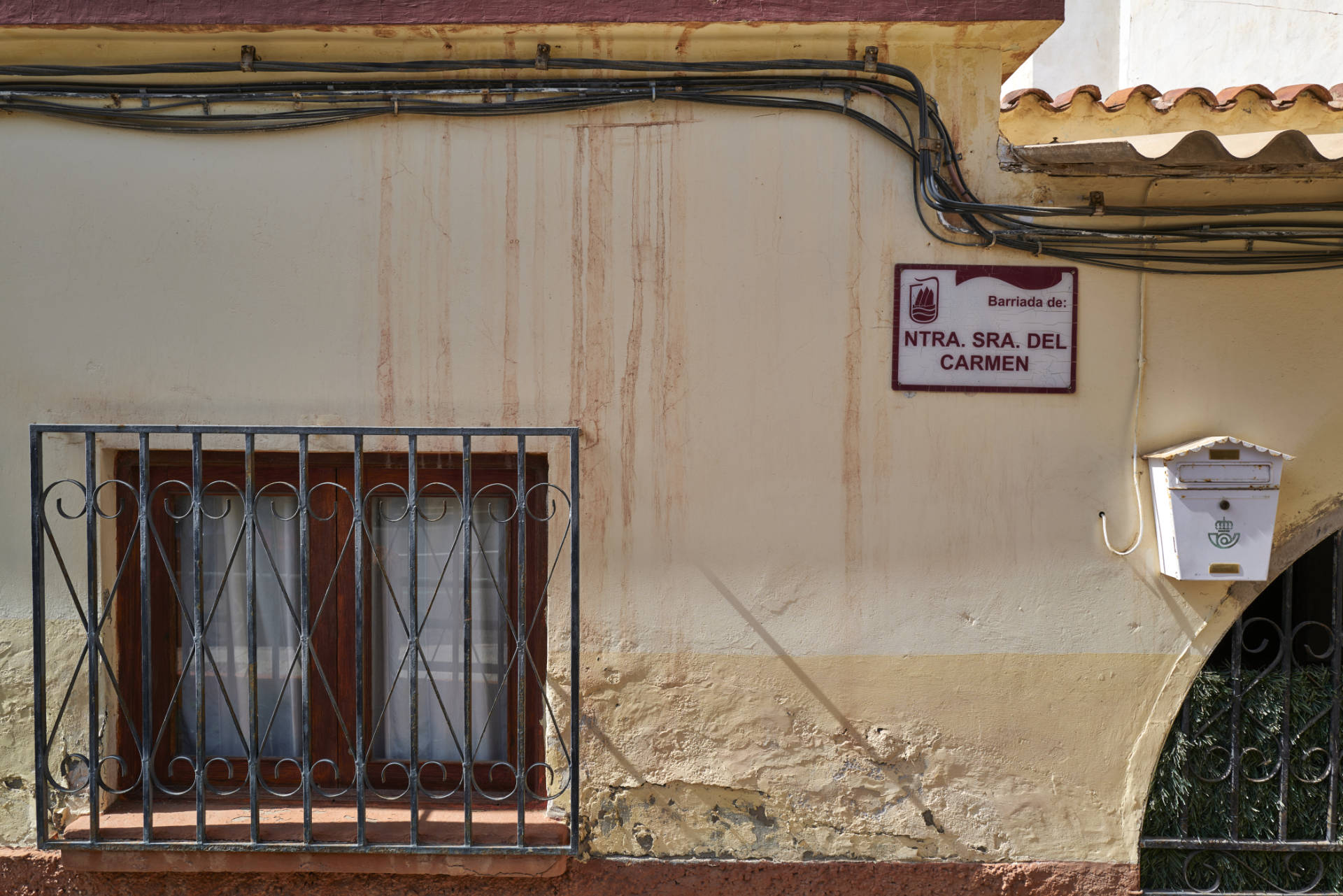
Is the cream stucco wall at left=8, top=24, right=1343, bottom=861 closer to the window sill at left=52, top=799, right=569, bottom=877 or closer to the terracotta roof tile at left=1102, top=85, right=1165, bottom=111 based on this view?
the terracotta roof tile at left=1102, top=85, right=1165, bottom=111

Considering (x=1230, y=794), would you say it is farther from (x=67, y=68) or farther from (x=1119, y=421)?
(x=67, y=68)

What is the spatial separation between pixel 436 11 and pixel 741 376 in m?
1.48

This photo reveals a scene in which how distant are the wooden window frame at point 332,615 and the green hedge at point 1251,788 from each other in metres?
2.13

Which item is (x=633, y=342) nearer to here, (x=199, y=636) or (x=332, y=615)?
(x=332, y=615)

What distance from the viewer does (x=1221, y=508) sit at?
9.31 ft

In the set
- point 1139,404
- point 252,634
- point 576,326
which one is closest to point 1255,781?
point 1139,404

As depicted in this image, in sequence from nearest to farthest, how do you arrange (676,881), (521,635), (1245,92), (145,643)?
(145,643), (521,635), (676,881), (1245,92)

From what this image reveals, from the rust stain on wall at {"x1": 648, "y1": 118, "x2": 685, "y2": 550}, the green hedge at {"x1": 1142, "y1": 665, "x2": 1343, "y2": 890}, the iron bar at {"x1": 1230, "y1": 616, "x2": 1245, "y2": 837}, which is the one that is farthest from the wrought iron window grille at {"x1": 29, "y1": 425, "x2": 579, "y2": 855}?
the iron bar at {"x1": 1230, "y1": 616, "x2": 1245, "y2": 837}

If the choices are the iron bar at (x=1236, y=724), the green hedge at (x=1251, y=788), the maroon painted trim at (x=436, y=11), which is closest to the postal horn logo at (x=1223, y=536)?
the iron bar at (x=1236, y=724)

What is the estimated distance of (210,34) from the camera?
2875mm

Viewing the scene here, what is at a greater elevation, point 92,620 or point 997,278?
point 997,278

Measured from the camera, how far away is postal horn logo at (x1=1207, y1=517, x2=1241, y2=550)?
284cm

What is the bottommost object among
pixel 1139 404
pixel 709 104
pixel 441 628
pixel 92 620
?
pixel 441 628

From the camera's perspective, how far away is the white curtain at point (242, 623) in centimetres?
312
